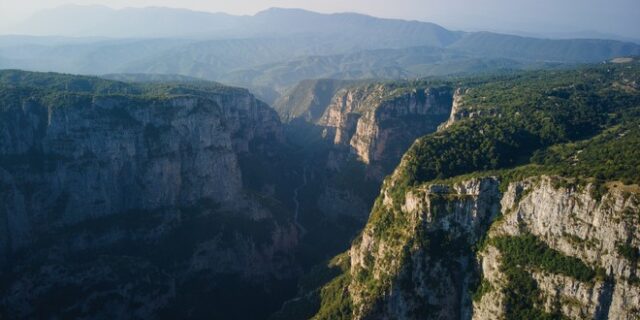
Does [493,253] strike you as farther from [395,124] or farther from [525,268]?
[395,124]

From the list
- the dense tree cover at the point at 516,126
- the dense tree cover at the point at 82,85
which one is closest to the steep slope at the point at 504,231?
the dense tree cover at the point at 516,126

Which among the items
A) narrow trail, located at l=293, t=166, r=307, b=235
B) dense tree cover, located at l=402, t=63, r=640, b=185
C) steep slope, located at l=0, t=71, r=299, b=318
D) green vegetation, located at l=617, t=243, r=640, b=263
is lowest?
narrow trail, located at l=293, t=166, r=307, b=235

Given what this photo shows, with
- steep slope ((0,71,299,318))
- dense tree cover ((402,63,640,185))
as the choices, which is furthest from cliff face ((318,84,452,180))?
steep slope ((0,71,299,318))

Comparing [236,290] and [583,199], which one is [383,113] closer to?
[236,290]

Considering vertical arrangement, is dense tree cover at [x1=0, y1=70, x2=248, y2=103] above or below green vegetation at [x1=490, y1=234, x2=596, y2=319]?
above

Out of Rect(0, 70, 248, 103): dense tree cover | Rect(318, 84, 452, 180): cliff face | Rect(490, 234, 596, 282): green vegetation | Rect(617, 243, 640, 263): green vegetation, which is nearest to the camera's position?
Rect(617, 243, 640, 263): green vegetation

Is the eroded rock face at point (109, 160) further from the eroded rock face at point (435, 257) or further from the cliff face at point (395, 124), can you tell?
the eroded rock face at point (435, 257)

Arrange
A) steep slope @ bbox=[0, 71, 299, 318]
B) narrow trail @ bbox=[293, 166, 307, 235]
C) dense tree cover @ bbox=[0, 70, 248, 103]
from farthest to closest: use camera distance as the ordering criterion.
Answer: dense tree cover @ bbox=[0, 70, 248, 103] < narrow trail @ bbox=[293, 166, 307, 235] < steep slope @ bbox=[0, 71, 299, 318]

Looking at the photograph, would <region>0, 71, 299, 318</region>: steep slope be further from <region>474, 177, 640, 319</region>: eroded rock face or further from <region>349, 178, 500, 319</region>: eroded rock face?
<region>474, 177, 640, 319</region>: eroded rock face
